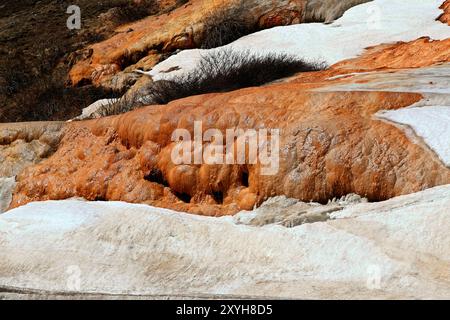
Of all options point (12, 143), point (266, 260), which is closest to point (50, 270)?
point (266, 260)

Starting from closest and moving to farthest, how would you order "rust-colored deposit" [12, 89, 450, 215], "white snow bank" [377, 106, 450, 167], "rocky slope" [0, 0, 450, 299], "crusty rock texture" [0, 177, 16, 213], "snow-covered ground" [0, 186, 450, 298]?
"snow-covered ground" [0, 186, 450, 298] < "rocky slope" [0, 0, 450, 299] < "white snow bank" [377, 106, 450, 167] < "rust-colored deposit" [12, 89, 450, 215] < "crusty rock texture" [0, 177, 16, 213]

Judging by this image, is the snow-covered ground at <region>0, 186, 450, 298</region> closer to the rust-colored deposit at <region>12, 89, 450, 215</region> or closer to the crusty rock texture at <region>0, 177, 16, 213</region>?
the rust-colored deposit at <region>12, 89, 450, 215</region>

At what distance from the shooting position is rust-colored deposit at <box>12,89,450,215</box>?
538 cm

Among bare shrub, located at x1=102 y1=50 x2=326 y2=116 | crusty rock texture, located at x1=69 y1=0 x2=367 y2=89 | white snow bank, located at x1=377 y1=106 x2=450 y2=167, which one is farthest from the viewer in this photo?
crusty rock texture, located at x1=69 y1=0 x2=367 y2=89

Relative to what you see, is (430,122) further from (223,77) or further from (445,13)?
(445,13)

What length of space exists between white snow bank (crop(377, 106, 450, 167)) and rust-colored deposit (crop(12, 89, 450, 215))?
0.08 meters

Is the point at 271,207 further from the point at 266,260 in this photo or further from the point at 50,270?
the point at 50,270

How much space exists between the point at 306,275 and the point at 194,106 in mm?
2776

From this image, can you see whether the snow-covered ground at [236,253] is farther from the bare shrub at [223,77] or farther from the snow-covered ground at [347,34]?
the snow-covered ground at [347,34]

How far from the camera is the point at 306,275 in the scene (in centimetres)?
421

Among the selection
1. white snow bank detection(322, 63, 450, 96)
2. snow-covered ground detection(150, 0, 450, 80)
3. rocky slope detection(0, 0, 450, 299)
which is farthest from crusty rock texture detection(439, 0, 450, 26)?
white snow bank detection(322, 63, 450, 96)

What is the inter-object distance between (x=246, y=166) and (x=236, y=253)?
1.41 meters

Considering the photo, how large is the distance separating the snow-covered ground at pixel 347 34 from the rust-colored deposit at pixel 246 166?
4399 millimetres

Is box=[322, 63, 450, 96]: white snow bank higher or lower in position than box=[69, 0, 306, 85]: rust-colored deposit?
higher
